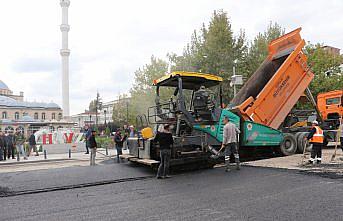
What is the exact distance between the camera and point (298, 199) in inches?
203

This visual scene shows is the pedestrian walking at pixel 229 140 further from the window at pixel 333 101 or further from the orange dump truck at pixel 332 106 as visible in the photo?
the window at pixel 333 101

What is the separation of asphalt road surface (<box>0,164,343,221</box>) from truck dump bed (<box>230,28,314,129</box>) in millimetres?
2244

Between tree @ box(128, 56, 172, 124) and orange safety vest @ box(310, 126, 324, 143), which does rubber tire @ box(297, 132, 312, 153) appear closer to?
orange safety vest @ box(310, 126, 324, 143)

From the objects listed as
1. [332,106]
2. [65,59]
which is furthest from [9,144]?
[65,59]

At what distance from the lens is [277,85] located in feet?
33.0

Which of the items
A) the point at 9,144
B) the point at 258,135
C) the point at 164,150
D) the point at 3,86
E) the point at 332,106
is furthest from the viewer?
the point at 3,86

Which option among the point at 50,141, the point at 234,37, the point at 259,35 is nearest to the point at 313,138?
the point at 234,37

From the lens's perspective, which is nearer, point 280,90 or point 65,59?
point 280,90

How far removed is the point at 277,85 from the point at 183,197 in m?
5.81

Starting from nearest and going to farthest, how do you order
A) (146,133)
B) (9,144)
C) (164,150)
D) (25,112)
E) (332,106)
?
(164,150)
(146,133)
(332,106)
(9,144)
(25,112)

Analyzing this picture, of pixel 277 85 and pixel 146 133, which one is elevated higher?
pixel 277 85

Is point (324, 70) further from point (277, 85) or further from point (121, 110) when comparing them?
point (121, 110)

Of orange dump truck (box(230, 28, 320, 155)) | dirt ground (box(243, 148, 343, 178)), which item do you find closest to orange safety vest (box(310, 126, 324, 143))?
dirt ground (box(243, 148, 343, 178))

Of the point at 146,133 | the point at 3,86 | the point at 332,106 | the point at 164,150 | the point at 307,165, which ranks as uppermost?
the point at 3,86
